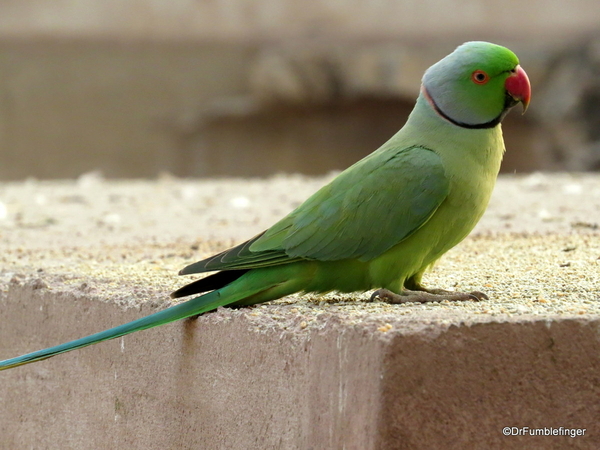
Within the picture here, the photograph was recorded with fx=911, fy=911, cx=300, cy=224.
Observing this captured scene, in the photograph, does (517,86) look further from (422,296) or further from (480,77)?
(422,296)

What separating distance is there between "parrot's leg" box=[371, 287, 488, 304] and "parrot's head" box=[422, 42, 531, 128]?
0.45 m

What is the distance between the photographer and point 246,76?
467 inches

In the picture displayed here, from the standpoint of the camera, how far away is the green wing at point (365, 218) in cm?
223

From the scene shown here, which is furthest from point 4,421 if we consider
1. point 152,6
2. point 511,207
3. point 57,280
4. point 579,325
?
point 152,6

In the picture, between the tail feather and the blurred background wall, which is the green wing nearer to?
the tail feather

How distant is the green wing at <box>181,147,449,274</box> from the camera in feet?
7.30

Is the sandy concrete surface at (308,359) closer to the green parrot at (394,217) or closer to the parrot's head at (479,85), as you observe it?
the green parrot at (394,217)

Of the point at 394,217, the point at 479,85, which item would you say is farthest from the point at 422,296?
the point at 479,85

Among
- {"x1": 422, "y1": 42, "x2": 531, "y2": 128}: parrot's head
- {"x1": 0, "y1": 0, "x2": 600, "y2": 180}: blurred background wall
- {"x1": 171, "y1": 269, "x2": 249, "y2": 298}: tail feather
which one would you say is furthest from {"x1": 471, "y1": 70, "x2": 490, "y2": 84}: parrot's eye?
{"x1": 0, "y1": 0, "x2": 600, "y2": 180}: blurred background wall

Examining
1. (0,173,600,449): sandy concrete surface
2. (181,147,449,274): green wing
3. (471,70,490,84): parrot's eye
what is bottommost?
(0,173,600,449): sandy concrete surface

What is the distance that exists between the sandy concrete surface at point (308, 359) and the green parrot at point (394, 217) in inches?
3.5

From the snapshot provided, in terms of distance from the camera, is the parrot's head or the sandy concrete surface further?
the parrot's head

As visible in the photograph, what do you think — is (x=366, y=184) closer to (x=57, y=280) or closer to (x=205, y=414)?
(x=205, y=414)

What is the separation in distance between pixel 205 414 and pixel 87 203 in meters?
3.34
